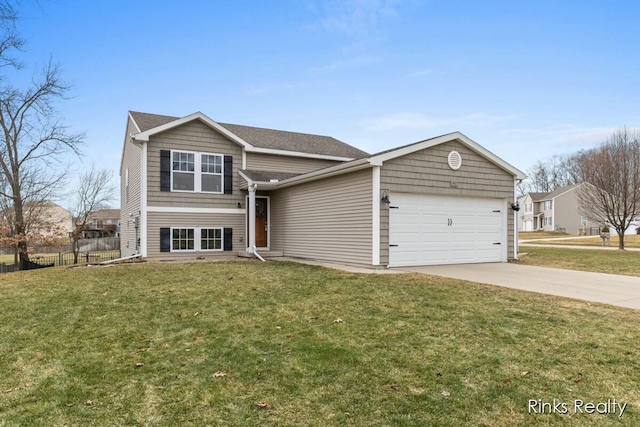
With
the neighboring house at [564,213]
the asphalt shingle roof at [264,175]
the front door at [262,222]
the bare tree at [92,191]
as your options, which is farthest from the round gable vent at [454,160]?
the neighboring house at [564,213]

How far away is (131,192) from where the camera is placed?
1662 centimetres

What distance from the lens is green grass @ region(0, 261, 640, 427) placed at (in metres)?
3.18

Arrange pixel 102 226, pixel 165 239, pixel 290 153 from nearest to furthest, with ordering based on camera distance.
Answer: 1. pixel 165 239
2. pixel 290 153
3. pixel 102 226

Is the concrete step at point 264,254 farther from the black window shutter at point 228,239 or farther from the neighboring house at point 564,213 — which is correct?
the neighboring house at point 564,213

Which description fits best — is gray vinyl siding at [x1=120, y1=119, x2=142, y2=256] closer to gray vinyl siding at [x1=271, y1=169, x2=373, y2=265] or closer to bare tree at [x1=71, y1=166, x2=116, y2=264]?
gray vinyl siding at [x1=271, y1=169, x2=373, y2=265]

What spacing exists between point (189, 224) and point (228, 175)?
2.40 meters

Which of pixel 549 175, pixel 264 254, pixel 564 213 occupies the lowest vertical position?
pixel 264 254

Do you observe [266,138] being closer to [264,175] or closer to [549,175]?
[264,175]

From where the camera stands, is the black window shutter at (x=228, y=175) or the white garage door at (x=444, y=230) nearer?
the white garage door at (x=444, y=230)

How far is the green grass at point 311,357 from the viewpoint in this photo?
3180mm

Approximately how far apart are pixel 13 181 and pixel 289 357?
2114 centimetres

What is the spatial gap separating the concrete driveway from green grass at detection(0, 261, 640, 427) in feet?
2.86

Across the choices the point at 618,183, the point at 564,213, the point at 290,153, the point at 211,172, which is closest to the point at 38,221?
the point at 211,172

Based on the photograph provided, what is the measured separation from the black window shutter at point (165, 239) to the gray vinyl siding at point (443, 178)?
25.8ft
